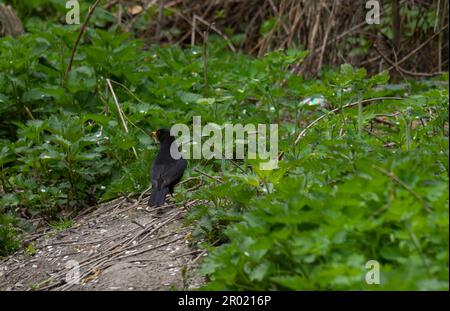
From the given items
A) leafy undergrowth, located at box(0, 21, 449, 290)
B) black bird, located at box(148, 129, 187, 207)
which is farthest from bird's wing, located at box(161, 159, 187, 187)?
leafy undergrowth, located at box(0, 21, 449, 290)

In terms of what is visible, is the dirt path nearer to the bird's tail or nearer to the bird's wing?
the bird's tail

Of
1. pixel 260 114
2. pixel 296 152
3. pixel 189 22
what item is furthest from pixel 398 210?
pixel 189 22

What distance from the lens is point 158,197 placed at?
5.38 m

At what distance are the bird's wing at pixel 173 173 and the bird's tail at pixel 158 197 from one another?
0.05 meters

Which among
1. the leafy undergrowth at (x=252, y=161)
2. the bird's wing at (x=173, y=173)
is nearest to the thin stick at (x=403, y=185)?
the leafy undergrowth at (x=252, y=161)

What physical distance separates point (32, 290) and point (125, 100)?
8.63 feet

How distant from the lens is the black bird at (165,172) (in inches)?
210

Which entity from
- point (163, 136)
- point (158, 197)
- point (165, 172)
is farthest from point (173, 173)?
point (163, 136)

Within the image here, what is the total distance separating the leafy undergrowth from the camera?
3.35 metres

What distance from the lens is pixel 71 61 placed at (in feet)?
22.6

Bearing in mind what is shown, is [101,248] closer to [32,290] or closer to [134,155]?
[32,290]

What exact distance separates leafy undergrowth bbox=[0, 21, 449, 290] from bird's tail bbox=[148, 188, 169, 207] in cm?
21

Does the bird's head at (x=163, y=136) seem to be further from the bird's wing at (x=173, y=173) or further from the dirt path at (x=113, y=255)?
the dirt path at (x=113, y=255)

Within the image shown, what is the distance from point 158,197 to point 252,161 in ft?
4.01
